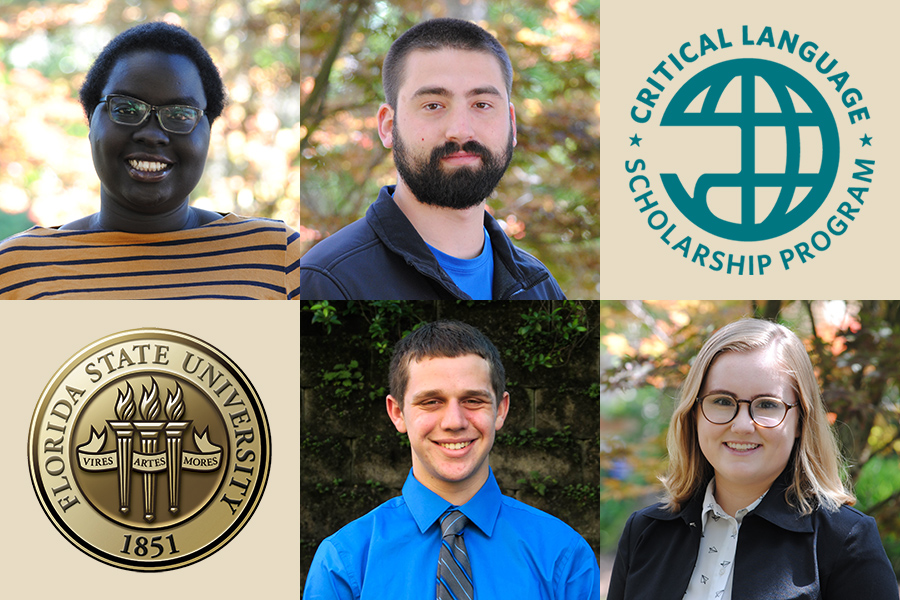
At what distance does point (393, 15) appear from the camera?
388cm

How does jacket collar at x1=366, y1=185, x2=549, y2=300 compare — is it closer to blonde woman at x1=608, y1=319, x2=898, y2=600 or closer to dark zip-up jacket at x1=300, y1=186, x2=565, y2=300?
dark zip-up jacket at x1=300, y1=186, x2=565, y2=300

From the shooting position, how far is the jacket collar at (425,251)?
9.62 feet

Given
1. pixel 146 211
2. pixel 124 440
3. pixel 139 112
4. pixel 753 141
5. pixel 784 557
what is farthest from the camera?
pixel 753 141

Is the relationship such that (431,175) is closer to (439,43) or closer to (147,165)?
(439,43)

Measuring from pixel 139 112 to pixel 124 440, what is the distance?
47.4 inches

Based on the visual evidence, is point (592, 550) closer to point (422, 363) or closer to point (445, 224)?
point (422, 363)

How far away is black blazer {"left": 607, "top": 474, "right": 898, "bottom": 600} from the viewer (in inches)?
97.7

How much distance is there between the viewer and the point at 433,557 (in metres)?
2.80

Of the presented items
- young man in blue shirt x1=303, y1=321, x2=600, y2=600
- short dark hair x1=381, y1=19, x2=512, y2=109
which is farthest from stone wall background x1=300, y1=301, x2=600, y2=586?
short dark hair x1=381, y1=19, x2=512, y2=109

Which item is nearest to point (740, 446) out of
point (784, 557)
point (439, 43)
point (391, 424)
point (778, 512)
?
point (778, 512)

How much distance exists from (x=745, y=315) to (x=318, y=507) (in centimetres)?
199

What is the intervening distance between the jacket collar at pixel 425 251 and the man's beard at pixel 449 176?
0.12 m

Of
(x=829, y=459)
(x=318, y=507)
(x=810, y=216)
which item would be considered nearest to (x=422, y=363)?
(x=318, y=507)

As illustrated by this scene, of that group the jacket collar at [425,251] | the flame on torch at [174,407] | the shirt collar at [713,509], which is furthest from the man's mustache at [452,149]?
the shirt collar at [713,509]
